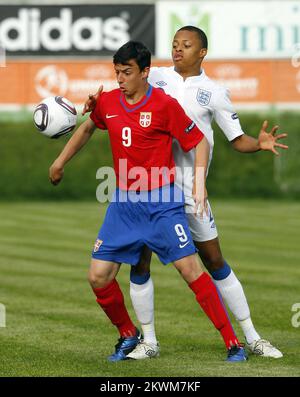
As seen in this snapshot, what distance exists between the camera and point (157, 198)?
9039mm

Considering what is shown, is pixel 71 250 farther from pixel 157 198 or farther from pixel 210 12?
pixel 210 12

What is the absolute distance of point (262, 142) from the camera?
9.20 meters

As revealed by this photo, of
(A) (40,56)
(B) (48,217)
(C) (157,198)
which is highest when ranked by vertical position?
(A) (40,56)

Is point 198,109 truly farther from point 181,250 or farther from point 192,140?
point 181,250

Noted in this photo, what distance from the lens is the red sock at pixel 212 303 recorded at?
9055mm

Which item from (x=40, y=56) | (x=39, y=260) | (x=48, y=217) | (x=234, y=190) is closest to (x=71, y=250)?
(x=39, y=260)

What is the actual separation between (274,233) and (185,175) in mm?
12195

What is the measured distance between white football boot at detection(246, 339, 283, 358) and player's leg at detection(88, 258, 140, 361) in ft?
3.15

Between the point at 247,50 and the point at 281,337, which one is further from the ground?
the point at 247,50

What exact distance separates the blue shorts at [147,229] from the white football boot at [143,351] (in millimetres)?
809

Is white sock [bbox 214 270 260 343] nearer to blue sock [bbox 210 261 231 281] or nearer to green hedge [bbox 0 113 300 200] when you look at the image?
blue sock [bbox 210 261 231 281]

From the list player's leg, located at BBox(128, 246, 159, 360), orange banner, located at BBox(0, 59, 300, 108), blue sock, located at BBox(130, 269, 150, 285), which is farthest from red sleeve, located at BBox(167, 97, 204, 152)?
orange banner, located at BBox(0, 59, 300, 108)
